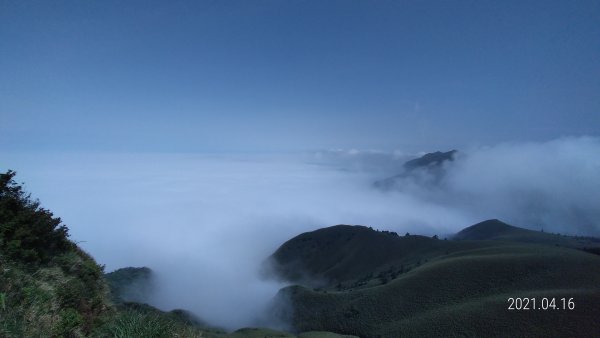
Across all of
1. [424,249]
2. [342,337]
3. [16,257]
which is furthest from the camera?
[424,249]

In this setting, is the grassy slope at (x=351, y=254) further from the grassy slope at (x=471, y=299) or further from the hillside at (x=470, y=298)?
the grassy slope at (x=471, y=299)

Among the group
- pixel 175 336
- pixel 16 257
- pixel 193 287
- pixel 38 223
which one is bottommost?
pixel 193 287

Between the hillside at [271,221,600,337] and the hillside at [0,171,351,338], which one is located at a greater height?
the hillside at [0,171,351,338]

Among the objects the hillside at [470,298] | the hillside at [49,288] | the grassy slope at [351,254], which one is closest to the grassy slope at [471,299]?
the hillside at [470,298]

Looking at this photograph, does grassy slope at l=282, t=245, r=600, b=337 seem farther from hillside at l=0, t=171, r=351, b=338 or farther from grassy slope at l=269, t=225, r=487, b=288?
hillside at l=0, t=171, r=351, b=338

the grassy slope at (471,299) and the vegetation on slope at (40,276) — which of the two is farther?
the grassy slope at (471,299)

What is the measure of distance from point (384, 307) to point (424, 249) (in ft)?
193

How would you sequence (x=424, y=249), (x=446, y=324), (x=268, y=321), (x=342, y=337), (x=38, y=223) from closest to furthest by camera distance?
(x=38, y=223) < (x=446, y=324) < (x=342, y=337) < (x=268, y=321) < (x=424, y=249)

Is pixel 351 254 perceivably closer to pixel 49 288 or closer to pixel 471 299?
pixel 471 299

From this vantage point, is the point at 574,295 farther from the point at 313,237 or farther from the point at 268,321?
the point at 313,237

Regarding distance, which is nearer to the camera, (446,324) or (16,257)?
(16,257)

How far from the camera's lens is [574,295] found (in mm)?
53125

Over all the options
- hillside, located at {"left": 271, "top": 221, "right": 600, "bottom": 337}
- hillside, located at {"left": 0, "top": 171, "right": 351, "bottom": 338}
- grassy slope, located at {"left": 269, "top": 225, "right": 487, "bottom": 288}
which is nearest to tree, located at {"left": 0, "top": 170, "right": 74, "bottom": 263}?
hillside, located at {"left": 0, "top": 171, "right": 351, "bottom": 338}

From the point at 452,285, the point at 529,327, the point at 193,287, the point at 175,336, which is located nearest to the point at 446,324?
the point at 529,327
